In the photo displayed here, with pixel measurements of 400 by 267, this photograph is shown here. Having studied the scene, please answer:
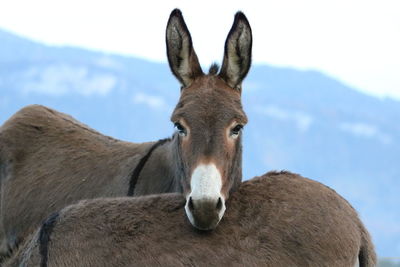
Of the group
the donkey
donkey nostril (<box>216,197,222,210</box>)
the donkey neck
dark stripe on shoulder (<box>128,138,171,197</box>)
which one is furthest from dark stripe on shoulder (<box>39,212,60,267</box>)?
dark stripe on shoulder (<box>128,138,171,197</box>)

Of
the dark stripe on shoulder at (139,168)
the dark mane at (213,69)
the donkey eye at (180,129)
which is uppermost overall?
the dark mane at (213,69)

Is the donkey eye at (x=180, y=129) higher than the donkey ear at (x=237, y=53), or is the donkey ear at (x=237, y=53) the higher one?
the donkey ear at (x=237, y=53)

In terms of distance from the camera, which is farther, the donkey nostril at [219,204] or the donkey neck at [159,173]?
the donkey neck at [159,173]

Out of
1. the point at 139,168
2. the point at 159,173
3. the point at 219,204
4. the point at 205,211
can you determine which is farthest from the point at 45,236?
the point at 139,168

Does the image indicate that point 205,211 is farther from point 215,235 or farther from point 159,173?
point 159,173

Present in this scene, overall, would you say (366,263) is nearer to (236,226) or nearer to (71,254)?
(236,226)

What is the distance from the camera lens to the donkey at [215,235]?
281 inches

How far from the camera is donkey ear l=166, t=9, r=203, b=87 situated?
29.9 ft

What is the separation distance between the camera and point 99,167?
437 inches

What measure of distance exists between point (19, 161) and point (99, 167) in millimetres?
1194

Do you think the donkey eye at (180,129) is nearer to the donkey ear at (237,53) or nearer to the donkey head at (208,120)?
the donkey head at (208,120)

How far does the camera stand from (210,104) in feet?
28.0

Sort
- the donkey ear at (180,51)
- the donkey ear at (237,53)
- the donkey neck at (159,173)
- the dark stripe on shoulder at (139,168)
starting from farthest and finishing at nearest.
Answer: the dark stripe on shoulder at (139,168)
the donkey neck at (159,173)
the donkey ear at (180,51)
the donkey ear at (237,53)

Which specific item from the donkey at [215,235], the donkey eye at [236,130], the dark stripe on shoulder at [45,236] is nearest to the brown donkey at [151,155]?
the donkey eye at [236,130]
